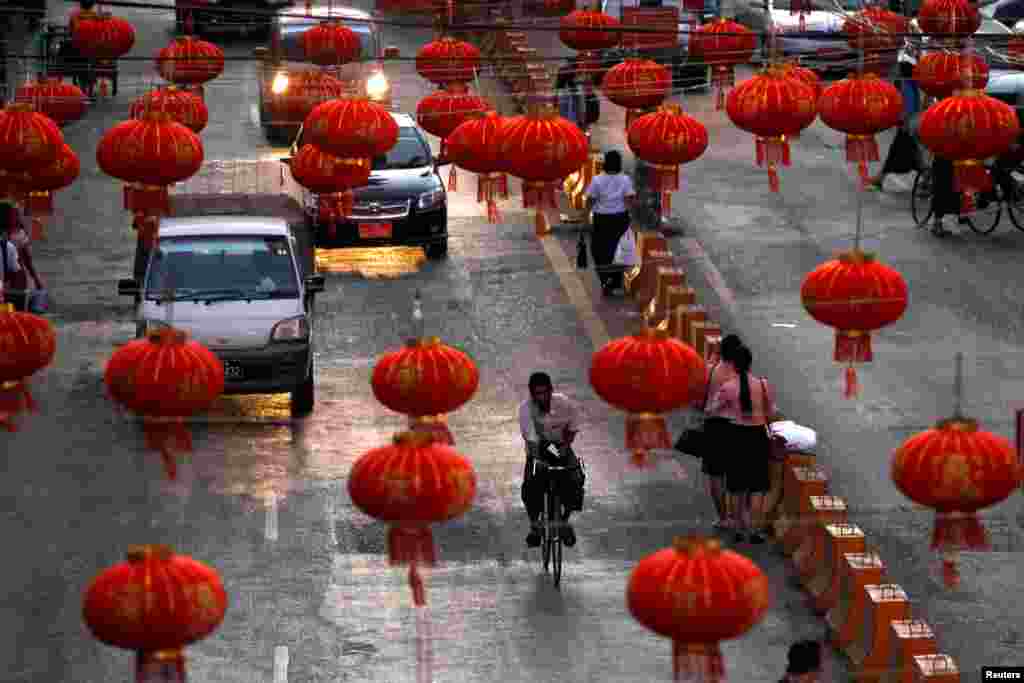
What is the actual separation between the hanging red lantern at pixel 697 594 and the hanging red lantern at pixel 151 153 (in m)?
7.70

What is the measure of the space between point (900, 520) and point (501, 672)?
4.90 metres

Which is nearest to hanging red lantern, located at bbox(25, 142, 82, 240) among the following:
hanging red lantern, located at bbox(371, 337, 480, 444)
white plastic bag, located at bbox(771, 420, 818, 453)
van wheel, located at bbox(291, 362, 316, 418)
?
van wheel, located at bbox(291, 362, 316, 418)

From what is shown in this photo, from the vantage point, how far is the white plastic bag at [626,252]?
29.5 meters

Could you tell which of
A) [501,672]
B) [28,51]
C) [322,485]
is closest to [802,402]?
[322,485]

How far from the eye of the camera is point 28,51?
41656 mm

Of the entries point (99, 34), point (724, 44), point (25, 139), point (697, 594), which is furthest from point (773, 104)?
point (99, 34)

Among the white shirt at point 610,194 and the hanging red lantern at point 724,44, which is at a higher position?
the hanging red lantern at point 724,44

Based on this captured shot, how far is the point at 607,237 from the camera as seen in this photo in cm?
2970

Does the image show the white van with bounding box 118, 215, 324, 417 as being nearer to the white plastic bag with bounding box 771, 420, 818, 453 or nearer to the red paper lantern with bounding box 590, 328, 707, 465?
the white plastic bag with bounding box 771, 420, 818, 453

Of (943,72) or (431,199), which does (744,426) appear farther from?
(431,199)

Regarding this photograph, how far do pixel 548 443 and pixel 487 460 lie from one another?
3.35 meters

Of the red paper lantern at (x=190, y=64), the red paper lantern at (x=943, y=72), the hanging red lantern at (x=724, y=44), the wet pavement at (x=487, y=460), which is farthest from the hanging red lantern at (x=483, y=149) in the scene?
the red paper lantern at (x=190, y=64)

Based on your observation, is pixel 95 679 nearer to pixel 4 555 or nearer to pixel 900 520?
pixel 4 555

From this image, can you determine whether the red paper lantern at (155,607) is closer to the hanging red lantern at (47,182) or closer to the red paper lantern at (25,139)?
the red paper lantern at (25,139)
